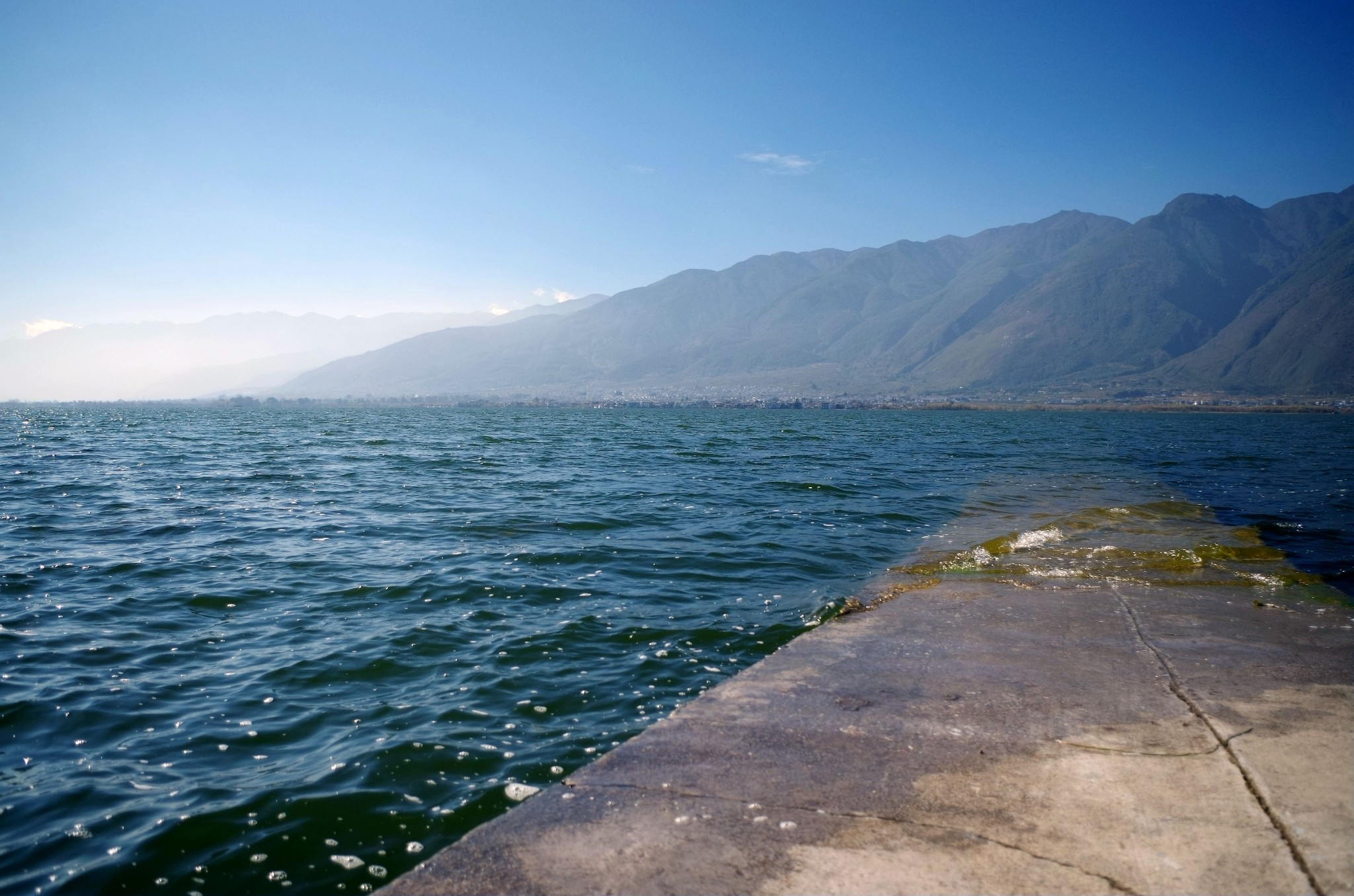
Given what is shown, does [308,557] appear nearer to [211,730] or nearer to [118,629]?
[118,629]

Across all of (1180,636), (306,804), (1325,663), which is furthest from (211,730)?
(1325,663)

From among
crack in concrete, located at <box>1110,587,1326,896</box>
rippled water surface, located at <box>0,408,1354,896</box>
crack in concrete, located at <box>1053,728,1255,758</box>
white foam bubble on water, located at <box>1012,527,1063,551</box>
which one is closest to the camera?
crack in concrete, located at <box>1110,587,1326,896</box>

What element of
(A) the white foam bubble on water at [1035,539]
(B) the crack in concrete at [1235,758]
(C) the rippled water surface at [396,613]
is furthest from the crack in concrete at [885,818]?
(A) the white foam bubble on water at [1035,539]

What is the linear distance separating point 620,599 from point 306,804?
615cm

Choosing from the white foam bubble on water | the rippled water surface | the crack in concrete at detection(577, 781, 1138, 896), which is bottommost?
the white foam bubble on water

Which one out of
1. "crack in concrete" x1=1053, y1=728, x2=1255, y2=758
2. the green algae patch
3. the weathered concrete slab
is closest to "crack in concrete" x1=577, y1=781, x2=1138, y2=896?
the weathered concrete slab

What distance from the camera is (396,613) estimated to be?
409 inches

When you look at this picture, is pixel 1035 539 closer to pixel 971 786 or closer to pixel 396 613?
Result: pixel 971 786

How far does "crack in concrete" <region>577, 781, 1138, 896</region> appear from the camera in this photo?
3482 millimetres

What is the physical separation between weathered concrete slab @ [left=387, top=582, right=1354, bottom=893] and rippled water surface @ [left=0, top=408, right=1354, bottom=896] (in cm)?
123

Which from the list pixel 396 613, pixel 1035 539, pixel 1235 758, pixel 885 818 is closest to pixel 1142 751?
pixel 1235 758

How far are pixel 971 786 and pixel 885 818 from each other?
0.74 meters

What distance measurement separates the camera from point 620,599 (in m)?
11.2

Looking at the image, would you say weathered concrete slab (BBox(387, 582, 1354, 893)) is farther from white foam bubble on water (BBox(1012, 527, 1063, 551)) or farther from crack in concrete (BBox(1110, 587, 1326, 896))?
white foam bubble on water (BBox(1012, 527, 1063, 551))
